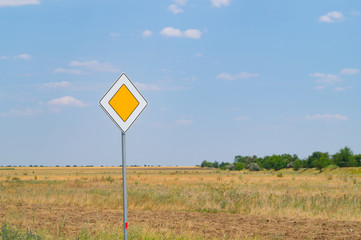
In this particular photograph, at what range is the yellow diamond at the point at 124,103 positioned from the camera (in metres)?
7.34

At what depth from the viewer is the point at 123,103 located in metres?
7.41

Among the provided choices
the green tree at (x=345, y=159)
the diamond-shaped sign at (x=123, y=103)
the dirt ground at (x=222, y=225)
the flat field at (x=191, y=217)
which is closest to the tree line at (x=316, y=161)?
the green tree at (x=345, y=159)

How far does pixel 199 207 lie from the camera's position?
19000 millimetres

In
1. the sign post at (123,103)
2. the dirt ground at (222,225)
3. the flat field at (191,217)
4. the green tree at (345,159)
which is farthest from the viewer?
the green tree at (345,159)

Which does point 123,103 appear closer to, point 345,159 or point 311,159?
point 345,159

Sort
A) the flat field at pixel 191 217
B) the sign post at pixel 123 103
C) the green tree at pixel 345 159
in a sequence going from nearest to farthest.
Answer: the sign post at pixel 123 103 < the flat field at pixel 191 217 < the green tree at pixel 345 159

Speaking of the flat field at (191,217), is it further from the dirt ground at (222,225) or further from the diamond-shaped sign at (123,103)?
the diamond-shaped sign at (123,103)

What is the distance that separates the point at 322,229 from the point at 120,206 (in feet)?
38.0

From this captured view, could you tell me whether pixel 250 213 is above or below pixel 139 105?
below

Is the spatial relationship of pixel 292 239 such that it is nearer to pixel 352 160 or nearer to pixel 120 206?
pixel 120 206

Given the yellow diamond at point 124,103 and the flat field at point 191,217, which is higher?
the yellow diamond at point 124,103

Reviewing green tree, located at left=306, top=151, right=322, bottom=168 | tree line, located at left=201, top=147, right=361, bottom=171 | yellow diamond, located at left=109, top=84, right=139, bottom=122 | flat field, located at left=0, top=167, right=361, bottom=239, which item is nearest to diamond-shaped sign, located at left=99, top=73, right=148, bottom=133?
yellow diamond, located at left=109, top=84, right=139, bottom=122

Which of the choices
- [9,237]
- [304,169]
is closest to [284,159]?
[304,169]

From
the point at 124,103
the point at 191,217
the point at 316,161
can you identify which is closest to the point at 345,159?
the point at 316,161
